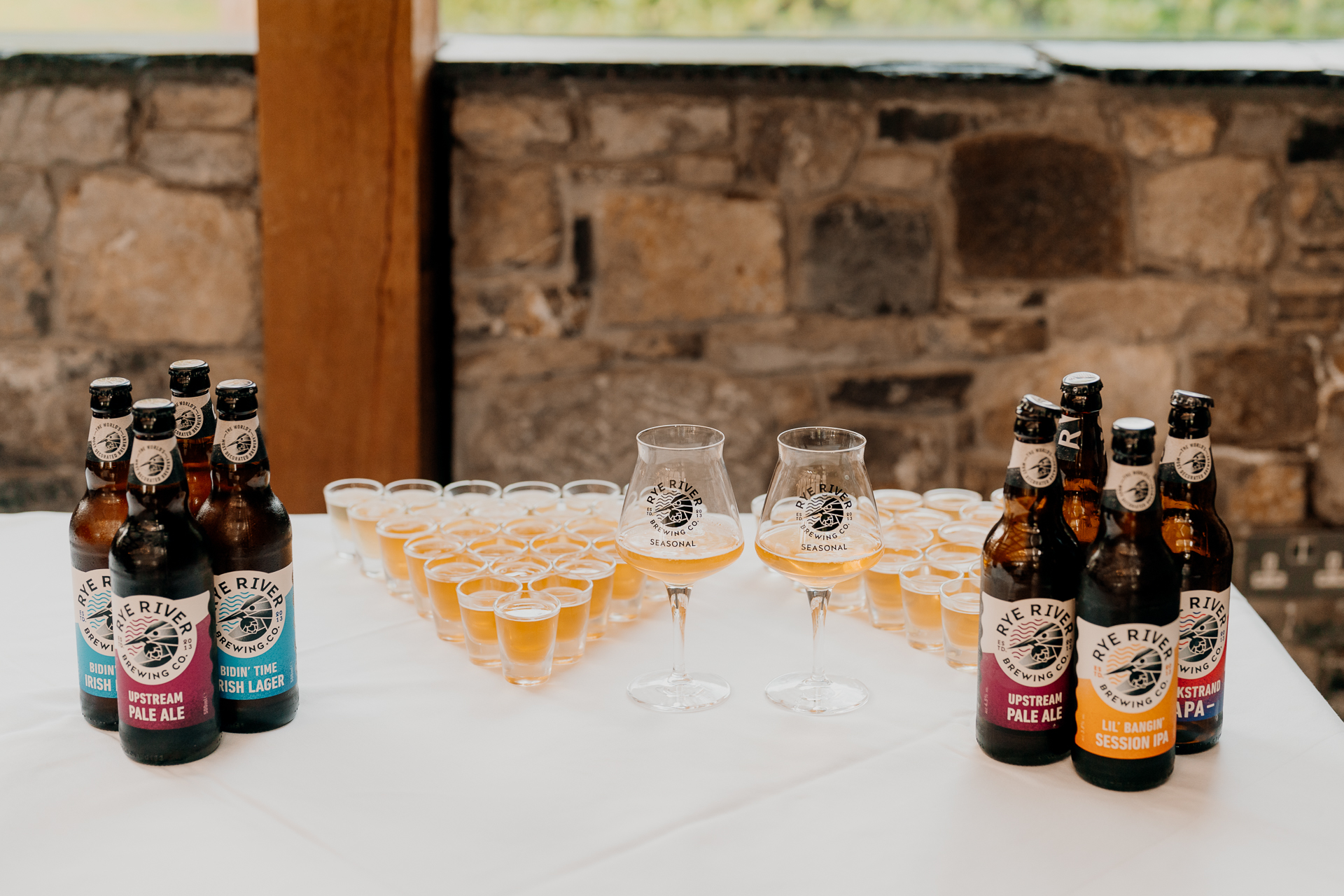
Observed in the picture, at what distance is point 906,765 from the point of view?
1128 millimetres

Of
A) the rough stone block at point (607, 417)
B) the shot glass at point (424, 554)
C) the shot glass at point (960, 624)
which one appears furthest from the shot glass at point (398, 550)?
the rough stone block at point (607, 417)

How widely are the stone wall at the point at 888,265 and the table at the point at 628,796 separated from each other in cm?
151

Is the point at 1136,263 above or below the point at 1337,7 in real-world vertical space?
below

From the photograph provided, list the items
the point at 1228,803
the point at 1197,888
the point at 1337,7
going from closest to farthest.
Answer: the point at 1197,888, the point at 1228,803, the point at 1337,7

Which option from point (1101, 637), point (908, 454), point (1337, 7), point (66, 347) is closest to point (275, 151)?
point (66, 347)

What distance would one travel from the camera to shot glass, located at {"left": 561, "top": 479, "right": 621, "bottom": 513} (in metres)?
1.67

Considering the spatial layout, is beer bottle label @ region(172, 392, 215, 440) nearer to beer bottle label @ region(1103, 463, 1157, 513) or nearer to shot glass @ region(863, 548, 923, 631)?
shot glass @ region(863, 548, 923, 631)

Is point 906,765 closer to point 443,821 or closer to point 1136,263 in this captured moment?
point 443,821

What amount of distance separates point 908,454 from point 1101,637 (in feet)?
6.22

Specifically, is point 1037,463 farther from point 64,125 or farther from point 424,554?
point 64,125

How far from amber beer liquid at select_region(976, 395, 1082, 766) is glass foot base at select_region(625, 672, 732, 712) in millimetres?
277

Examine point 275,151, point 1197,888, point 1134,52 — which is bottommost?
point 1197,888

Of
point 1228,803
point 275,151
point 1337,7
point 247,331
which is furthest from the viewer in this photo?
point 1337,7

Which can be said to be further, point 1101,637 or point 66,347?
point 66,347
